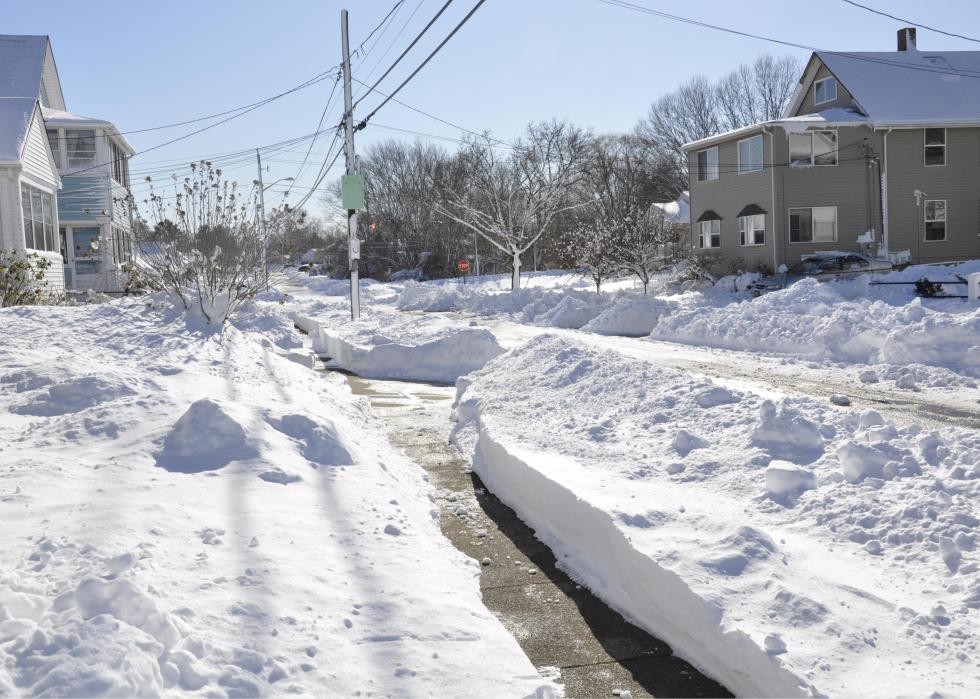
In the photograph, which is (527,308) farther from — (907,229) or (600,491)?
(600,491)

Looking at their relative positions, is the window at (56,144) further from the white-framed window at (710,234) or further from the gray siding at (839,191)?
the gray siding at (839,191)

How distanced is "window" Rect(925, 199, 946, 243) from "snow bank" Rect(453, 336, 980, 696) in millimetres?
26618

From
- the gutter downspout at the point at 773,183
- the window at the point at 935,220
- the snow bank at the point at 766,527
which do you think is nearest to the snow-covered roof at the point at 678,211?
the gutter downspout at the point at 773,183

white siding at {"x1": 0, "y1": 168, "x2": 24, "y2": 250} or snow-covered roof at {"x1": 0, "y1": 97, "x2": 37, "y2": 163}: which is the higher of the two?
snow-covered roof at {"x1": 0, "y1": 97, "x2": 37, "y2": 163}

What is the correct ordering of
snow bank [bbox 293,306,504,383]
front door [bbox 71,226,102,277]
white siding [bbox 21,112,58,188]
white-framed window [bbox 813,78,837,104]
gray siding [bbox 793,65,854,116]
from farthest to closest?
white-framed window [bbox 813,78,837,104], gray siding [bbox 793,65,854,116], front door [bbox 71,226,102,277], white siding [bbox 21,112,58,188], snow bank [bbox 293,306,504,383]

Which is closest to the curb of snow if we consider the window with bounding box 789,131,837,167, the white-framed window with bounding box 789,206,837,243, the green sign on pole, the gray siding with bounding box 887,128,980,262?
the green sign on pole

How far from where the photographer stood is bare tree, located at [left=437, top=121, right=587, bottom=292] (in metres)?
39.7

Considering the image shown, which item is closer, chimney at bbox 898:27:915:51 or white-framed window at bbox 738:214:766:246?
white-framed window at bbox 738:214:766:246

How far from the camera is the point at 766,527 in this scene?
5160mm

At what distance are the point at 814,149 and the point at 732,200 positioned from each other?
12.2ft

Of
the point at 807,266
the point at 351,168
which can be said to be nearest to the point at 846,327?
the point at 351,168

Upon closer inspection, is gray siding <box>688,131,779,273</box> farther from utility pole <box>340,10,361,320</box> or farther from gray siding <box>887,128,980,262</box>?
utility pole <box>340,10,361,320</box>

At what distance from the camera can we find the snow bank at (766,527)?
385 centimetres

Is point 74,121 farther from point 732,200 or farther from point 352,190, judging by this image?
point 732,200
